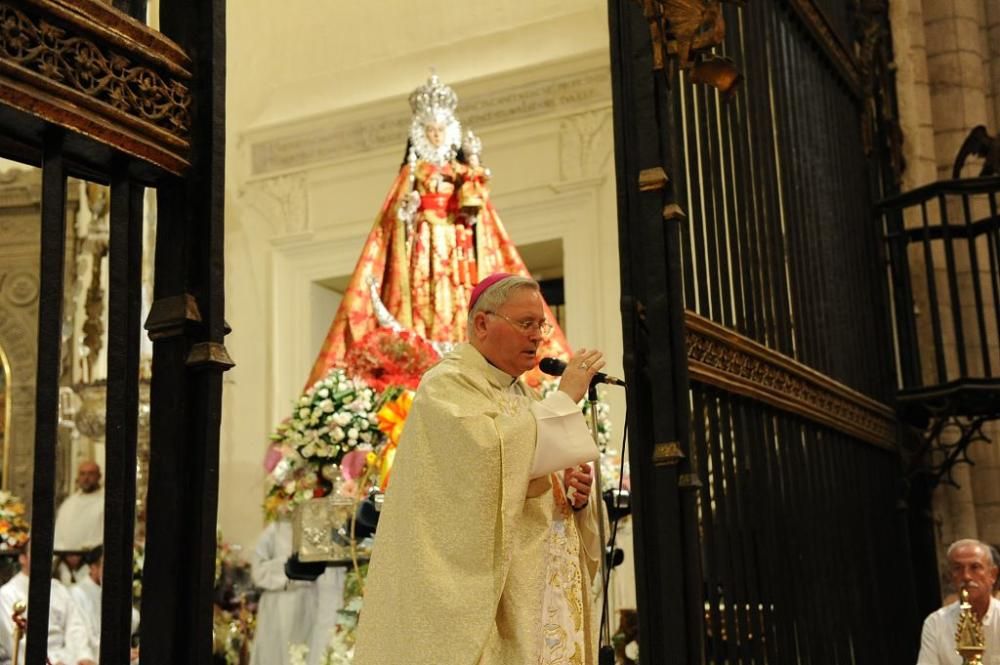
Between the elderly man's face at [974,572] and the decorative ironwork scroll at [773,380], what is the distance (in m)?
0.95

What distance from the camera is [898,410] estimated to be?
28.9 ft

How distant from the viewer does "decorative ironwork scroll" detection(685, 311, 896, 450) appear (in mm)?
5000

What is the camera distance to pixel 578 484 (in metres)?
4.15

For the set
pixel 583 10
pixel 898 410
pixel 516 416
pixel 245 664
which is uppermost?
pixel 583 10

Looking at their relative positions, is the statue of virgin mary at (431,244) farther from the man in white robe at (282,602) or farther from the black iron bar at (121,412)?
the black iron bar at (121,412)

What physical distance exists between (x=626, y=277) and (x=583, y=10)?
7113 mm

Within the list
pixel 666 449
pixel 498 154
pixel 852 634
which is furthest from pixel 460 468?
pixel 498 154

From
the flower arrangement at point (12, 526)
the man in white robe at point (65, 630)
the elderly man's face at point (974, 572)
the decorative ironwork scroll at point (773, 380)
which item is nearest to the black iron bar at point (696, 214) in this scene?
the decorative ironwork scroll at point (773, 380)

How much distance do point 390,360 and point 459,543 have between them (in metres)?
4.10

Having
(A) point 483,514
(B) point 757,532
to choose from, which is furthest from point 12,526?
(A) point 483,514

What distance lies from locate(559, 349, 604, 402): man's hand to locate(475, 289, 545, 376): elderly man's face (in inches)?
5.5

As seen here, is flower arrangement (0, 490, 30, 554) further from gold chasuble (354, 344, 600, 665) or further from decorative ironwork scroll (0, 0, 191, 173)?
decorative ironwork scroll (0, 0, 191, 173)

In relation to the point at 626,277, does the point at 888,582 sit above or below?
below

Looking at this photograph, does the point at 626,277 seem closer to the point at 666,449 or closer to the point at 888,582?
the point at 666,449
